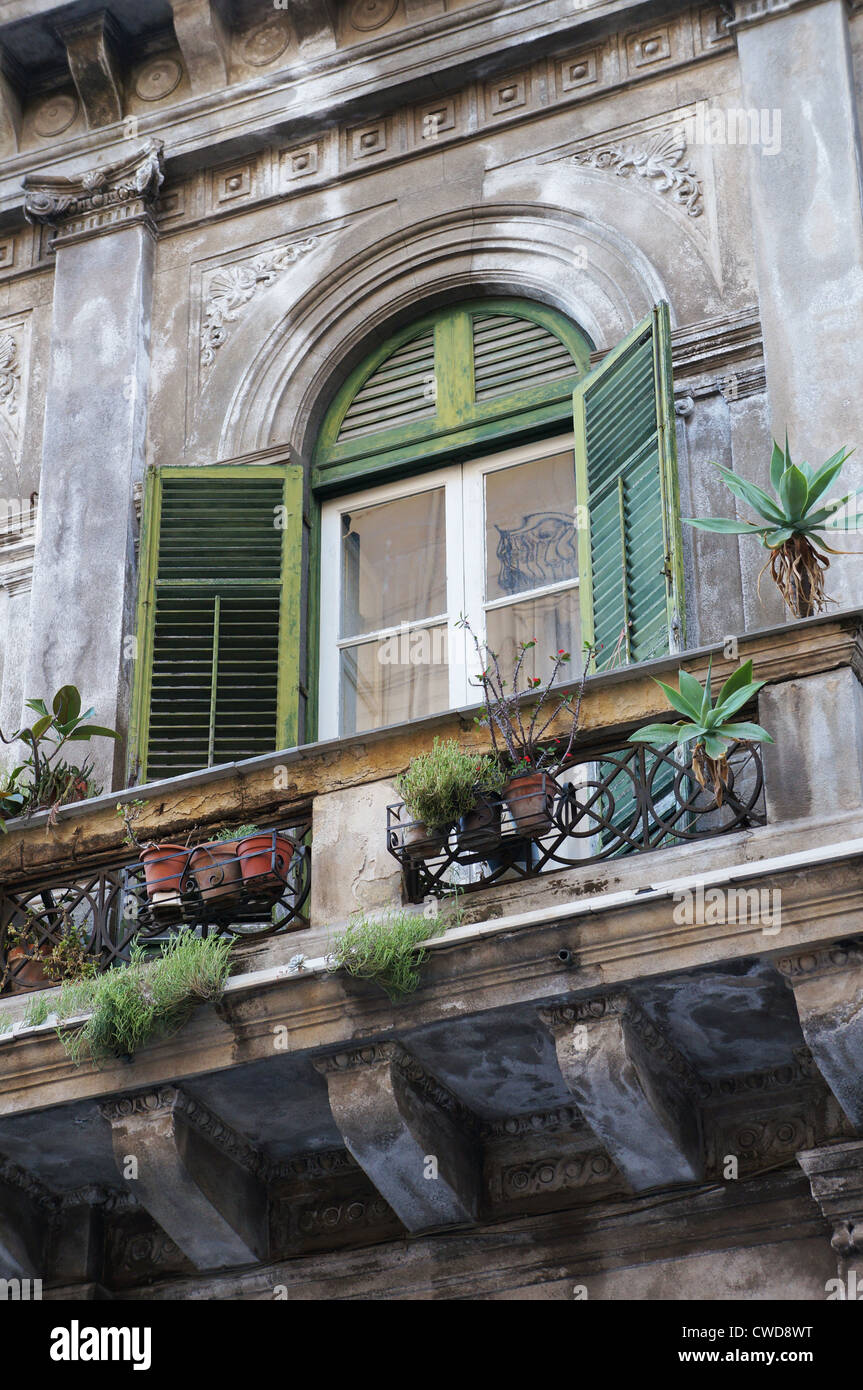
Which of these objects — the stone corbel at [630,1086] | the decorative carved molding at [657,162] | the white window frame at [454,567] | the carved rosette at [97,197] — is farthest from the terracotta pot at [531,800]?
the carved rosette at [97,197]

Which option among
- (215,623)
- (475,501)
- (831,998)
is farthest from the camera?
(475,501)

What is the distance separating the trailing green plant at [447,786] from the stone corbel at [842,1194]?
1657mm

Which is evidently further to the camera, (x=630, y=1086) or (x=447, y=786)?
(x=447, y=786)

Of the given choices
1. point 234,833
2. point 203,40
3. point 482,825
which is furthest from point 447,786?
point 203,40

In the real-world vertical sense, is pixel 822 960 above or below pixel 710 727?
below

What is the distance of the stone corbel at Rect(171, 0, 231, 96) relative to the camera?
11555mm

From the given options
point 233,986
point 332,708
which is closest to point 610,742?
point 233,986

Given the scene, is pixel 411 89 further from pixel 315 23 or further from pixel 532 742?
pixel 532 742

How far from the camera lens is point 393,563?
10.3 m

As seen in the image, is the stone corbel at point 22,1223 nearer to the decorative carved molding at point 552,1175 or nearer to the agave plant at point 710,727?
the decorative carved molding at point 552,1175

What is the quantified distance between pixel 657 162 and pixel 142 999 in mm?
4914

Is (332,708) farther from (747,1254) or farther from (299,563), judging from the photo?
(747,1254)

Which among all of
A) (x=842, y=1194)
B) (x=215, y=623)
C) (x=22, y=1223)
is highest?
(x=215, y=623)

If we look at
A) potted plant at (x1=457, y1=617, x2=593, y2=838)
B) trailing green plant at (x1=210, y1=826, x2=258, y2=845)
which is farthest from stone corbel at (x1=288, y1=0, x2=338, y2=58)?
trailing green plant at (x1=210, y1=826, x2=258, y2=845)
